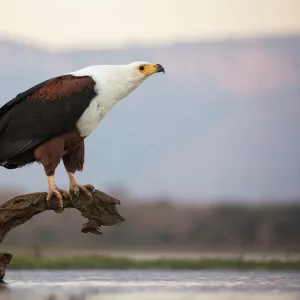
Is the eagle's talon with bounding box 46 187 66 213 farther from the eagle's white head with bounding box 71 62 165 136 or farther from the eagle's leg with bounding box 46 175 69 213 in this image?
the eagle's white head with bounding box 71 62 165 136

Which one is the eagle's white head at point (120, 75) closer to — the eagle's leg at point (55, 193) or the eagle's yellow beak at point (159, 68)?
the eagle's yellow beak at point (159, 68)

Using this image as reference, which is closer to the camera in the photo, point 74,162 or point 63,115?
point 63,115

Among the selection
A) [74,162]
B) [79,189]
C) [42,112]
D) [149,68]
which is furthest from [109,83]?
[79,189]

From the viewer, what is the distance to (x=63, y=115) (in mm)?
17531

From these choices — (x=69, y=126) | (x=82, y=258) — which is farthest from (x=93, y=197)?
(x=82, y=258)

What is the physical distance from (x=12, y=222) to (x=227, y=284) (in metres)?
2.85

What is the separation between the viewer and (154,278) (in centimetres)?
1919

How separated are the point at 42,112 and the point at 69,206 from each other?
1.24 m

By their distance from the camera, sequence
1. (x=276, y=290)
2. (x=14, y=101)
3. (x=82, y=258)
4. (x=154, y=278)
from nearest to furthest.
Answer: (x=276, y=290) < (x=14, y=101) < (x=154, y=278) < (x=82, y=258)

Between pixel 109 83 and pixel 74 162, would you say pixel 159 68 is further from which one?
pixel 74 162

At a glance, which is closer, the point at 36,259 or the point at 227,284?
the point at 227,284

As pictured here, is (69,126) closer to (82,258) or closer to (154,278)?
(154,278)

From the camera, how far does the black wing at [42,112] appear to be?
57.5 ft

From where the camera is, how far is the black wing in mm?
17516
